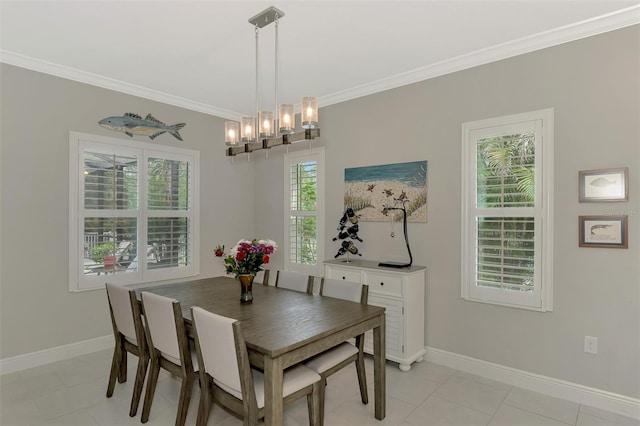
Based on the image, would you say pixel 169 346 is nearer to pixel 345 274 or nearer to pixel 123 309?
pixel 123 309

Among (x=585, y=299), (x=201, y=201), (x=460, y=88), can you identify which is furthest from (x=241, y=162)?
(x=585, y=299)

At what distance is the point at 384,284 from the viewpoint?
10.9 ft

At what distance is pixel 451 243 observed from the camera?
3271 mm

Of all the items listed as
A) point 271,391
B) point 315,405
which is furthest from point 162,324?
point 315,405

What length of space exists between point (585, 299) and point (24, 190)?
4790mm

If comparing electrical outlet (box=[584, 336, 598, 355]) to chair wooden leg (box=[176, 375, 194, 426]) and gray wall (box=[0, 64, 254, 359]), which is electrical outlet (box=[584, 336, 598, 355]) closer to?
chair wooden leg (box=[176, 375, 194, 426])

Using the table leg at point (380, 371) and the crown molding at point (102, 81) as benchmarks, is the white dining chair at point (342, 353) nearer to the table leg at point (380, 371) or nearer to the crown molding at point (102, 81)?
the table leg at point (380, 371)

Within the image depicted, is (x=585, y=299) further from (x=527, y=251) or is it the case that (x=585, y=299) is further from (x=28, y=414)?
(x=28, y=414)

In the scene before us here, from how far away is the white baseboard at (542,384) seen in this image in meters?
2.48

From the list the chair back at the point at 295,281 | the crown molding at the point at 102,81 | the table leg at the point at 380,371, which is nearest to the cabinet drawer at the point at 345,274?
the chair back at the point at 295,281

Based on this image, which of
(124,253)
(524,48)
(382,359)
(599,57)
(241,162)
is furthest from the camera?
(241,162)

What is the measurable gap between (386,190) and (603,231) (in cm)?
182

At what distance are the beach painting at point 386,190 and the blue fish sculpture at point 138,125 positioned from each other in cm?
222

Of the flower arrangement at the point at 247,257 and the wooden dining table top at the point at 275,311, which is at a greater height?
the flower arrangement at the point at 247,257
